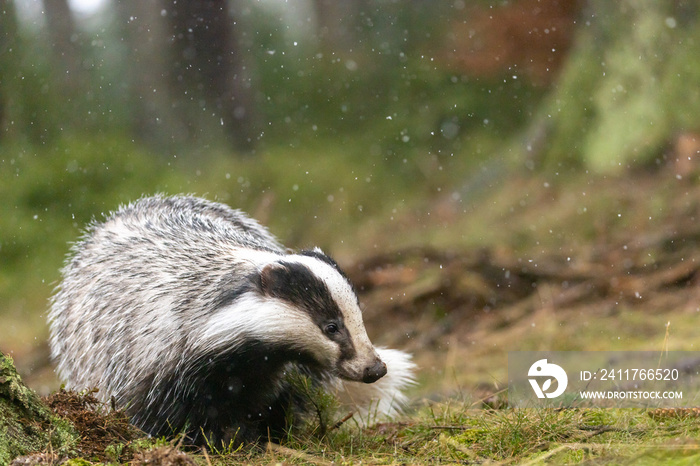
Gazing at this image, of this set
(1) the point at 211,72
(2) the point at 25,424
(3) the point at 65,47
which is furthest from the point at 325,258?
(3) the point at 65,47

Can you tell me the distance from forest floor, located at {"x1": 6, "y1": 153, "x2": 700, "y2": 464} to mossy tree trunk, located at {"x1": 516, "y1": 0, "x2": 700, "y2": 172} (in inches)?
17.0

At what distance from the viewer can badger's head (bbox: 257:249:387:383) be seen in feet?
12.7

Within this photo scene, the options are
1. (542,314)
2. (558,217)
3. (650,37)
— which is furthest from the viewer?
(558,217)

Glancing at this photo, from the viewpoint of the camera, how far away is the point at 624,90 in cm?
962

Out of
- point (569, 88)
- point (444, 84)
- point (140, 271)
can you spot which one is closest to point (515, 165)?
point (569, 88)

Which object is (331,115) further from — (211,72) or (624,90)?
(624,90)

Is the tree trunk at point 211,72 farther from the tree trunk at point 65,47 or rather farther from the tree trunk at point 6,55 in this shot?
the tree trunk at point 6,55

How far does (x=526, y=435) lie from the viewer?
3580 millimetres

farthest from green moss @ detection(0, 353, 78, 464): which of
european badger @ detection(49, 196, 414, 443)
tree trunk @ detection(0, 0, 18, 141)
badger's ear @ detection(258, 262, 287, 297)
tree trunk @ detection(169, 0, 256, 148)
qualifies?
tree trunk @ detection(169, 0, 256, 148)

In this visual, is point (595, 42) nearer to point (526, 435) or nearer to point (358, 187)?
point (358, 187)

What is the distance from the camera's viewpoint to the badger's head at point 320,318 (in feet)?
12.7

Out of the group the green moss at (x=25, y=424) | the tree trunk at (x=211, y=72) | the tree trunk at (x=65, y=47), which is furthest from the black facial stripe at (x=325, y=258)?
the tree trunk at (x=65, y=47)

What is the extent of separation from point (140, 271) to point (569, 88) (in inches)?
310

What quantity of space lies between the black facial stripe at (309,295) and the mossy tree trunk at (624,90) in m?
6.93
